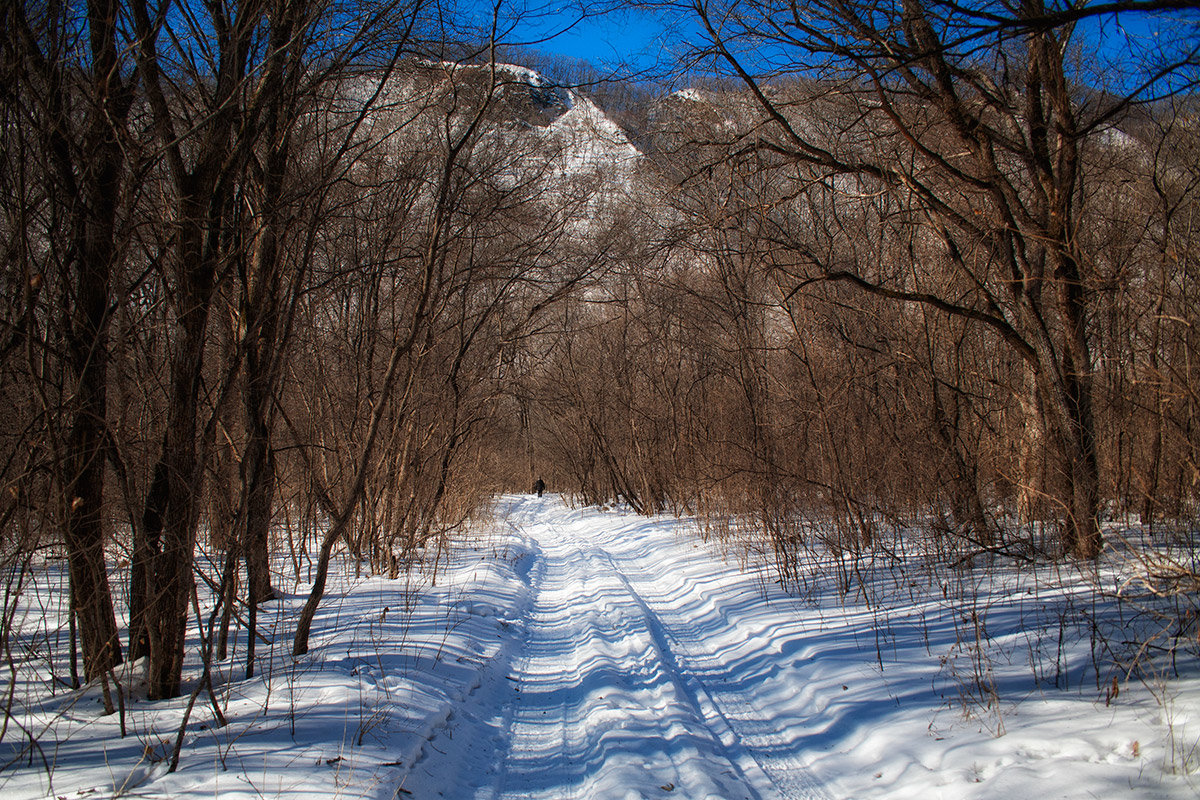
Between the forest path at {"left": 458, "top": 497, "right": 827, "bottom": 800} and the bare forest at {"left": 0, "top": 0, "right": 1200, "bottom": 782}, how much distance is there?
61.9 inches

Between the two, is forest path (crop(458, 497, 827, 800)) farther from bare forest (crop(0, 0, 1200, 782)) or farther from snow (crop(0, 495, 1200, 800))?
bare forest (crop(0, 0, 1200, 782))

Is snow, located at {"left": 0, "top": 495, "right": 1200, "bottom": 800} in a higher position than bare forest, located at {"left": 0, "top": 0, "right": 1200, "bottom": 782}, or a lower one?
lower

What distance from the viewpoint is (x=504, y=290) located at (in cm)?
1014

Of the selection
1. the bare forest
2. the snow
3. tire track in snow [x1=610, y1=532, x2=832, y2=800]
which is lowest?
tire track in snow [x1=610, y1=532, x2=832, y2=800]

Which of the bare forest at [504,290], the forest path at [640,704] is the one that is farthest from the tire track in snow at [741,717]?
the bare forest at [504,290]

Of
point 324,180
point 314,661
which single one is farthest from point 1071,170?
point 314,661

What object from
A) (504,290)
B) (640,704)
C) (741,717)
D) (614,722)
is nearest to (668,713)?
(640,704)

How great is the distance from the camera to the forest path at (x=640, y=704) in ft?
10.7

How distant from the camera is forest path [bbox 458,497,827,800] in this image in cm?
Answer: 327

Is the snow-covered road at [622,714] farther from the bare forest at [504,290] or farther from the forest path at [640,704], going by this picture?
the bare forest at [504,290]

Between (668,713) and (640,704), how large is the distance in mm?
246

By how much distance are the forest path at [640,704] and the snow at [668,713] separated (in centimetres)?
2

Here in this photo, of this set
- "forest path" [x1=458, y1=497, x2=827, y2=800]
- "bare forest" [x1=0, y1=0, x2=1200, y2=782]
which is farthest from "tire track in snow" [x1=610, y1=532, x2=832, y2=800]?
"bare forest" [x1=0, y1=0, x2=1200, y2=782]

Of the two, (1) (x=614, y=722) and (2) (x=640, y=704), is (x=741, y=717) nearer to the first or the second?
(2) (x=640, y=704)
